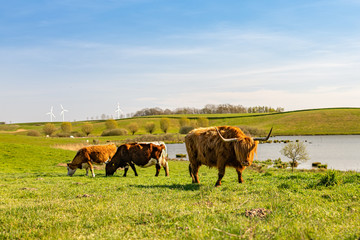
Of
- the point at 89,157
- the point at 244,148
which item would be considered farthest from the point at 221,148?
the point at 89,157

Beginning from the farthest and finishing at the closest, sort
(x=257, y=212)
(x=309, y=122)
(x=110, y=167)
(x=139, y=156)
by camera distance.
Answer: (x=309, y=122), (x=110, y=167), (x=139, y=156), (x=257, y=212)

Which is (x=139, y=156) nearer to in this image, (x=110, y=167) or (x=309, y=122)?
(x=110, y=167)

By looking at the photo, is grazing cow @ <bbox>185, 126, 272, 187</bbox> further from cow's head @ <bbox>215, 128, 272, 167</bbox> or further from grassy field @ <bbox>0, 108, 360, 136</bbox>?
grassy field @ <bbox>0, 108, 360, 136</bbox>

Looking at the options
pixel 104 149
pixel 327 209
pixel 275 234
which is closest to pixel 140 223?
pixel 275 234

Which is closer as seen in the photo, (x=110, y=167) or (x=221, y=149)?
(x=221, y=149)

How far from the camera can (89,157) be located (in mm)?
24078

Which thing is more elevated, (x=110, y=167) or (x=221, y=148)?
(x=221, y=148)

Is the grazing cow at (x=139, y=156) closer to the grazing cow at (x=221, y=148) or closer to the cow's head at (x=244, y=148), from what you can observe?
the grazing cow at (x=221, y=148)

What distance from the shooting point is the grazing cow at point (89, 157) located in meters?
23.9

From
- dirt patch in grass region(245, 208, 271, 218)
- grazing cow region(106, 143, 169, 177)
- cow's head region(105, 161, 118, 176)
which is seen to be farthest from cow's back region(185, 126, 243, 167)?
cow's head region(105, 161, 118, 176)

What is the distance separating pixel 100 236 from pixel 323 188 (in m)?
8.66

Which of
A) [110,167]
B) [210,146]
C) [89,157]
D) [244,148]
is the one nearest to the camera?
[244,148]

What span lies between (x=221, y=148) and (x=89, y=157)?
1409cm

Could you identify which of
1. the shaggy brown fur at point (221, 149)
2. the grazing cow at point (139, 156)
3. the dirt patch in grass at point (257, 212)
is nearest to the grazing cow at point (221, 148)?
the shaggy brown fur at point (221, 149)
